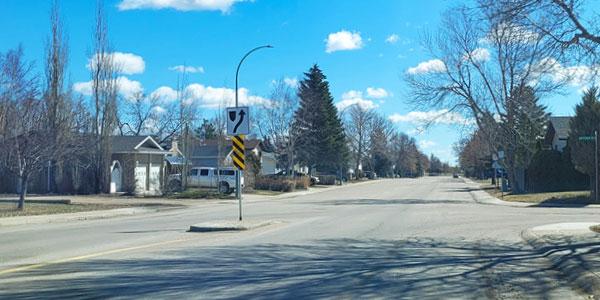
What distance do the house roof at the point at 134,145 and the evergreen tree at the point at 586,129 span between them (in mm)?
30238

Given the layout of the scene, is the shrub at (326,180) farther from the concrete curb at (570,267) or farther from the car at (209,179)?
the concrete curb at (570,267)

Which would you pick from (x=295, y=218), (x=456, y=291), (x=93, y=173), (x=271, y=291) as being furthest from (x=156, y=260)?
(x=93, y=173)

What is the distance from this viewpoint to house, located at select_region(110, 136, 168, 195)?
4381cm

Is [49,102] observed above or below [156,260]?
above

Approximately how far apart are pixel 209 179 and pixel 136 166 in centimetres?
591

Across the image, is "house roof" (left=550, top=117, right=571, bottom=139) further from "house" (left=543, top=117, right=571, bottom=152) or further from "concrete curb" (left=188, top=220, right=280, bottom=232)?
"concrete curb" (left=188, top=220, right=280, bottom=232)

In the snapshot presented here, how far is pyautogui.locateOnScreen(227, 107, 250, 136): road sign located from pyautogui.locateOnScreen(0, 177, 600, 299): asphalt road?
3241 mm

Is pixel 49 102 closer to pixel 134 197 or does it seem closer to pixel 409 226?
pixel 134 197

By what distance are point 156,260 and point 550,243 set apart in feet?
29.1

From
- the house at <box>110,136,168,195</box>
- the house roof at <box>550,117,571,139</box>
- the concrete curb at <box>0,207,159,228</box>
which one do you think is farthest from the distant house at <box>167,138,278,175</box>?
the house roof at <box>550,117,571,139</box>

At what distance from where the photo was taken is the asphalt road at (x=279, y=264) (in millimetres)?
8266

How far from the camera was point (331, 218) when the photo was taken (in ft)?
72.9

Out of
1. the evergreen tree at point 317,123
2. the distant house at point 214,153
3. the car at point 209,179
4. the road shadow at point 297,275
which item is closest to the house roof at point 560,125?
the evergreen tree at point 317,123

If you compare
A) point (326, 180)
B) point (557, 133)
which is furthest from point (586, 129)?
point (326, 180)
